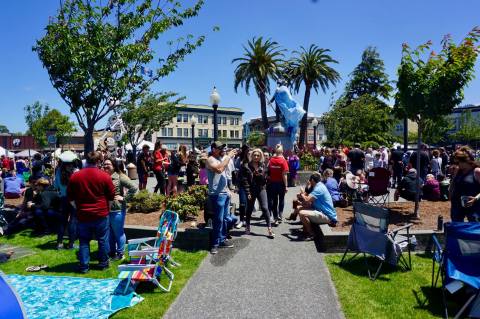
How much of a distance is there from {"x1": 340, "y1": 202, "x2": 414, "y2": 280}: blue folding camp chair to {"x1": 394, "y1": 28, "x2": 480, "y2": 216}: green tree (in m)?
3.27

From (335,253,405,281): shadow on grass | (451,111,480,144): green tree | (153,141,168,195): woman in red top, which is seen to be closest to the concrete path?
(335,253,405,281): shadow on grass

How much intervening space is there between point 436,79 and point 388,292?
15.9ft

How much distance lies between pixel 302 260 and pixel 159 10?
789cm

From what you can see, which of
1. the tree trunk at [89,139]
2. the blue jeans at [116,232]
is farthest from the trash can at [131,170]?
the blue jeans at [116,232]

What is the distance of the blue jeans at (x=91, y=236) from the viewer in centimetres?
572

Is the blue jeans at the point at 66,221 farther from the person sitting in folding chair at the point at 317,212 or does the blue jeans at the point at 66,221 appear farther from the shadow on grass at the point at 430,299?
the shadow on grass at the point at 430,299

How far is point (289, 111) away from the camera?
68.9ft

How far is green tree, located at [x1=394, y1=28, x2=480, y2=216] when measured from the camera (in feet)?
24.6

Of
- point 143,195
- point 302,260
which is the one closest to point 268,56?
point 143,195

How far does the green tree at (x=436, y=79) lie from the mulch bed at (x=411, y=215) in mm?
2261

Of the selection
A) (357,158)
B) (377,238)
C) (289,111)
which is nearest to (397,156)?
(357,158)

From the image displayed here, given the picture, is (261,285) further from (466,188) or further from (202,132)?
(202,132)

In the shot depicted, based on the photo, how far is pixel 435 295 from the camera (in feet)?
15.5

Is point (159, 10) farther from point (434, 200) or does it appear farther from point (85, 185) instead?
point (434, 200)
